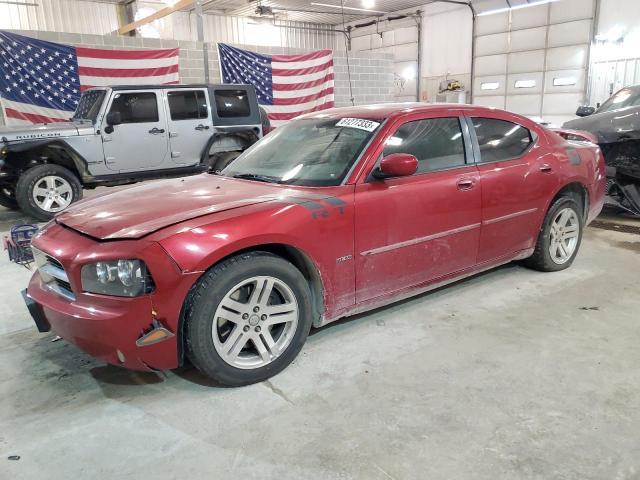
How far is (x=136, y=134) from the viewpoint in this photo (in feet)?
25.5

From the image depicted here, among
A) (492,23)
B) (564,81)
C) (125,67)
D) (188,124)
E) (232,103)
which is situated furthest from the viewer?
(492,23)

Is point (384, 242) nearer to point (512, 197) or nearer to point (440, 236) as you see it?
point (440, 236)

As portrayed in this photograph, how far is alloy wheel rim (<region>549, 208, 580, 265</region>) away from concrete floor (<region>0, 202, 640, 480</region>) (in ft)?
2.83

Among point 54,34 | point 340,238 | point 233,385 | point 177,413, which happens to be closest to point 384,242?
point 340,238

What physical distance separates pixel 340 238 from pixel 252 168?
1.04 m

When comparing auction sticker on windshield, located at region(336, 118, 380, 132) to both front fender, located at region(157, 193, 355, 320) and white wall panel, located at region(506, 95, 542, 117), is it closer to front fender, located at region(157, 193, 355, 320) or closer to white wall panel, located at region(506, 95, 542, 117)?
front fender, located at region(157, 193, 355, 320)

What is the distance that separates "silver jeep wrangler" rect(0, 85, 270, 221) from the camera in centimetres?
707

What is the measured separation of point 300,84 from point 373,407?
12.0 metres

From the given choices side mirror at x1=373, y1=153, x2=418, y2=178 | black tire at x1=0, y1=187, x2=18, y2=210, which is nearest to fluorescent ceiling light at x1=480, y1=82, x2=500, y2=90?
black tire at x1=0, y1=187, x2=18, y2=210

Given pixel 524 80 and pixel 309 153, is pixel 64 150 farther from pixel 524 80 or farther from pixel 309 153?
pixel 524 80

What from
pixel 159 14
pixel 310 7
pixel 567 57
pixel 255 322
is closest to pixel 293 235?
pixel 255 322

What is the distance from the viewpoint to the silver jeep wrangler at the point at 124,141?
707 cm

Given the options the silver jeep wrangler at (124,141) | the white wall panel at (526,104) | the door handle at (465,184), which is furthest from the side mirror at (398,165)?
the white wall panel at (526,104)

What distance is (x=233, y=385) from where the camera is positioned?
2676 mm
